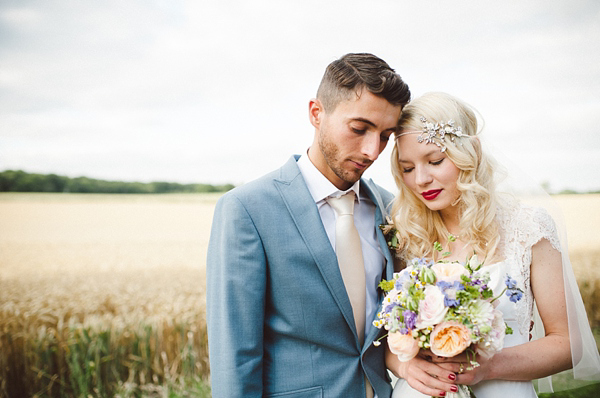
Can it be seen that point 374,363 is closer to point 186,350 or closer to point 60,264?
point 186,350

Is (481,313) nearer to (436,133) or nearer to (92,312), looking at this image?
(436,133)

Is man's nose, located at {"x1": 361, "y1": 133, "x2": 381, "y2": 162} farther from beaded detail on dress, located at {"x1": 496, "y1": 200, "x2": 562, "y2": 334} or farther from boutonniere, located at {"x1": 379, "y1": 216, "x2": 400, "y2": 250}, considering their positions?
beaded detail on dress, located at {"x1": 496, "y1": 200, "x2": 562, "y2": 334}

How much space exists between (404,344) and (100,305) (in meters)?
5.96

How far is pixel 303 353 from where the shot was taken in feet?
8.04

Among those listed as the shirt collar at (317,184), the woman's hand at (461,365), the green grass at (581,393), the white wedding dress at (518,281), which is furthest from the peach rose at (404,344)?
the green grass at (581,393)

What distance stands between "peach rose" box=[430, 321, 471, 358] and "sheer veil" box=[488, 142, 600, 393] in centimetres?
117

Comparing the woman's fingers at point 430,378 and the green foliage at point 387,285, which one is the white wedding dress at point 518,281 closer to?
the woman's fingers at point 430,378

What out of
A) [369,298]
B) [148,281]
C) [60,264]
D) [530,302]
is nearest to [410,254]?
[369,298]

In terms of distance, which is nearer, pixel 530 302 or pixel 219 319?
pixel 219 319

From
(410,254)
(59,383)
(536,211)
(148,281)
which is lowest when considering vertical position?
(59,383)

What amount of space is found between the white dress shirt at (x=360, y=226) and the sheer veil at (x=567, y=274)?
1128mm

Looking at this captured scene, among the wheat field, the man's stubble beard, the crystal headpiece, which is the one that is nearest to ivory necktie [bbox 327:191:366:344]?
the man's stubble beard

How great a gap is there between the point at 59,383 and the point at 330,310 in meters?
4.91

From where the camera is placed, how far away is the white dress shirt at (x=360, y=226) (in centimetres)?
268
